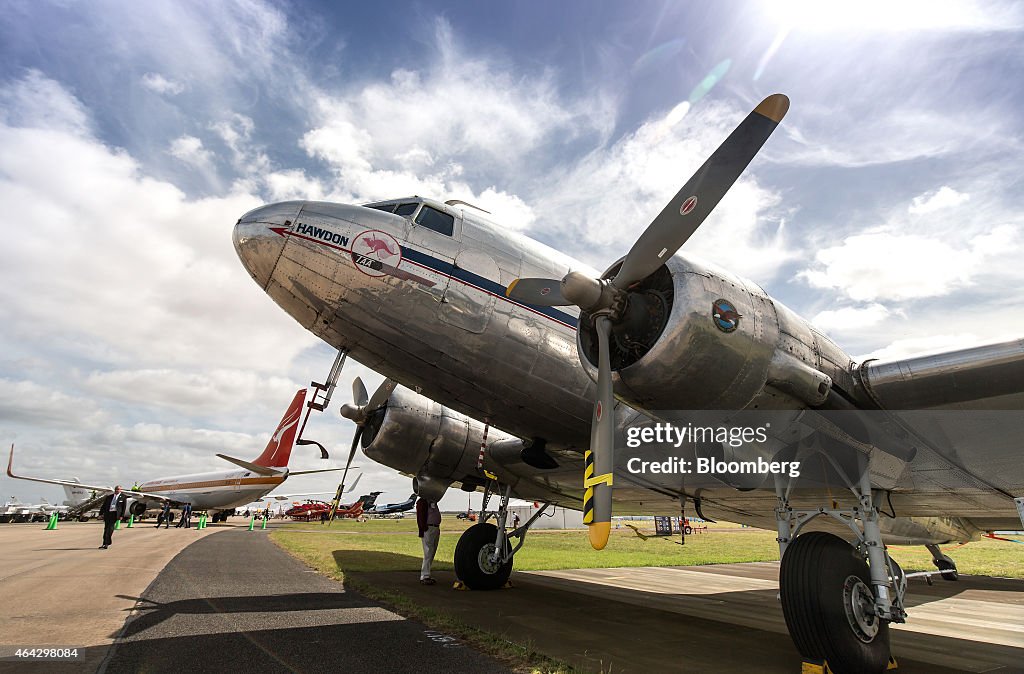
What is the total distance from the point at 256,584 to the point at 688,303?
1026 cm

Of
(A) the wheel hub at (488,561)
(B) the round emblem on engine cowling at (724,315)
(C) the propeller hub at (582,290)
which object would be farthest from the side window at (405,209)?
Result: (A) the wheel hub at (488,561)

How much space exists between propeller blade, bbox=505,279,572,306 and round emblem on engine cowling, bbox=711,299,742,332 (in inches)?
64.5

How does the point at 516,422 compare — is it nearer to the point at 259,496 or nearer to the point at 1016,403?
the point at 1016,403

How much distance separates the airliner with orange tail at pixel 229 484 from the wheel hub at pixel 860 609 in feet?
121

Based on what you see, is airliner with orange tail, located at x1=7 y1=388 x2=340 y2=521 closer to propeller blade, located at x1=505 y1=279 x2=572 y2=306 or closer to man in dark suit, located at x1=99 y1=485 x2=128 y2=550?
man in dark suit, located at x1=99 y1=485 x2=128 y2=550

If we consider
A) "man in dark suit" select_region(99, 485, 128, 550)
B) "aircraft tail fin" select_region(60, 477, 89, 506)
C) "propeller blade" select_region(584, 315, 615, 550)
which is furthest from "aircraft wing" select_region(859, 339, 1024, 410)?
"aircraft tail fin" select_region(60, 477, 89, 506)

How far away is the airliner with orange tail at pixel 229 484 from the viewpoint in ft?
138

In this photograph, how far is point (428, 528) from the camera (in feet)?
38.3

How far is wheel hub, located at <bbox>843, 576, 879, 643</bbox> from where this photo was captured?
5.29m

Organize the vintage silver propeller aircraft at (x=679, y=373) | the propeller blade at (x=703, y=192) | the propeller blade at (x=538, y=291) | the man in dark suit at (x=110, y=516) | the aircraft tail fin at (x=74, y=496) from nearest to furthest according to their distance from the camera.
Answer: the propeller blade at (x=703, y=192), the vintage silver propeller aircraft at (x=679, y=373), the propeller blade at (x=538, y=291), the man in dark suit at (x=110, y=516), the aircraft tail fin at (x=74, y=496)

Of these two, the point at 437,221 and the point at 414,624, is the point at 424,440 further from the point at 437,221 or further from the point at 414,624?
the point at 437,221

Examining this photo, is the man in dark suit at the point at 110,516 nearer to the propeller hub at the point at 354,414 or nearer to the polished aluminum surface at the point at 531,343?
the propeller hub at the point at 354,414

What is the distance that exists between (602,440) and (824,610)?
2.49 meters

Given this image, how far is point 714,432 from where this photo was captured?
5.68 meters
